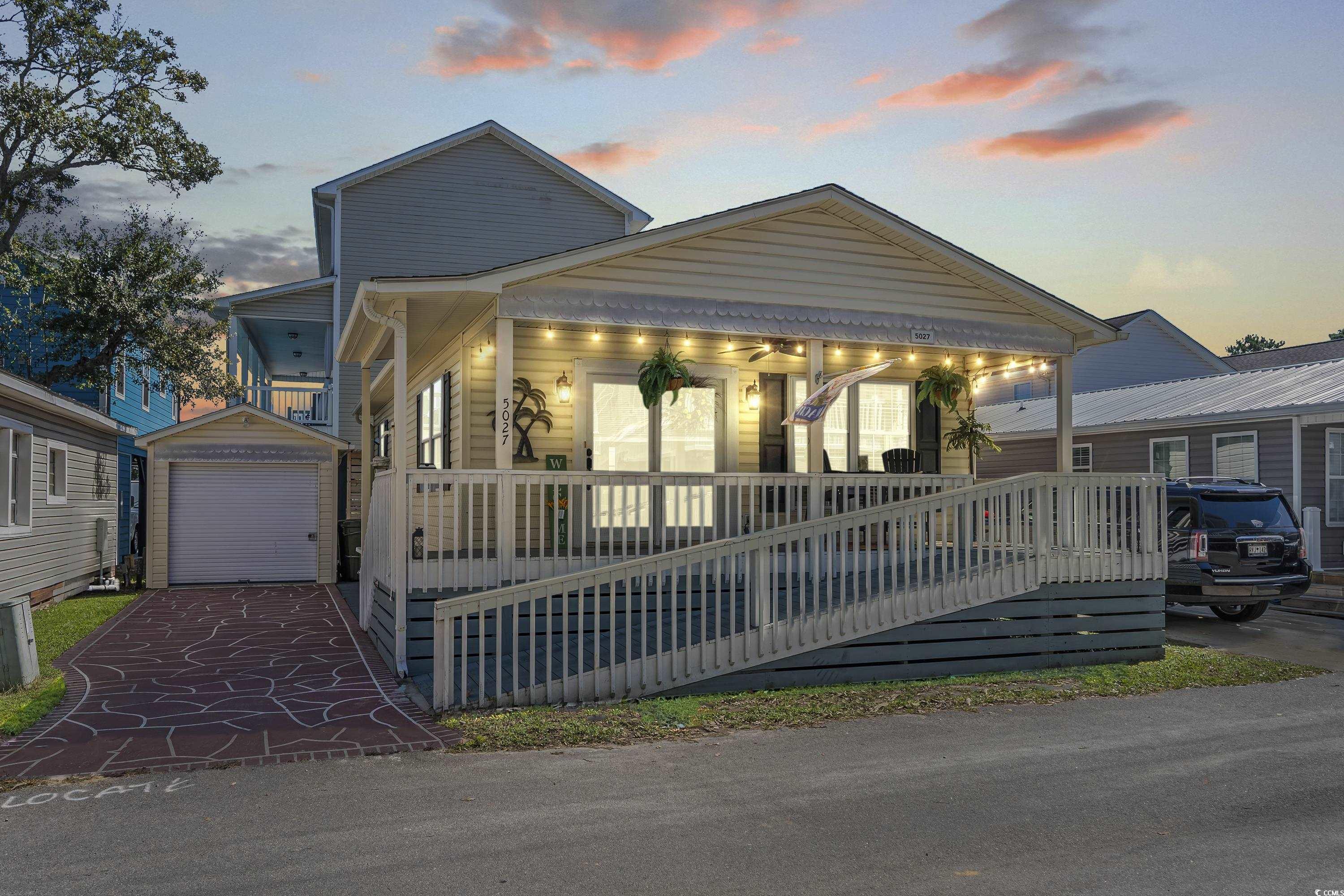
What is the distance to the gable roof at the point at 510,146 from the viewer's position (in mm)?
21750

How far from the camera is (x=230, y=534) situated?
58.5 ft

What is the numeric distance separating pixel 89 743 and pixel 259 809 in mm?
2105

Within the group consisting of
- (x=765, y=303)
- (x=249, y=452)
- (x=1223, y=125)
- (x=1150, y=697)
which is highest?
(x=1223, y=125)

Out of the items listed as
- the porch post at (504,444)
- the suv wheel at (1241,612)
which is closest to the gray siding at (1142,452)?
the suv wheel at (1241,612)

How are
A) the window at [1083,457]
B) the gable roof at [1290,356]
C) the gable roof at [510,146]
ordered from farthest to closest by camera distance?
the gable roof at [1290,356] < the window at [1083,457] < the gable roof at [510,146]

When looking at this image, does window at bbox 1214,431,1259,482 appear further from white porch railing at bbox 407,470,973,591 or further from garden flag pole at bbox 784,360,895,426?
garden flag pole at bbox 784,360,895,426

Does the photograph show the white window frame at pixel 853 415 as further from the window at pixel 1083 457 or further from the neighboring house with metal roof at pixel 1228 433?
the window at pixel 1083 457

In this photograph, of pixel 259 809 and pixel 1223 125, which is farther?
pixel 1223 125

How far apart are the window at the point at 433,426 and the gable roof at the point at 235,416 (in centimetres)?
275

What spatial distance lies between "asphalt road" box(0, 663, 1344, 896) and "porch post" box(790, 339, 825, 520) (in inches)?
160

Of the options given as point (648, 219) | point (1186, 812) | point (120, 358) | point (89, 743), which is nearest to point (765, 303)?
point (1186, 812)

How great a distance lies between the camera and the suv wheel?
13133mm

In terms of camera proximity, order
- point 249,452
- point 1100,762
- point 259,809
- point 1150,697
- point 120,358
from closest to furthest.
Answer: point 259,809 → point 1100,762 → point 1150,697 → point 249,452 → point 120,358

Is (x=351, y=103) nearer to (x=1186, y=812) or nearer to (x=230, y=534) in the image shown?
(x=230, y=534)
